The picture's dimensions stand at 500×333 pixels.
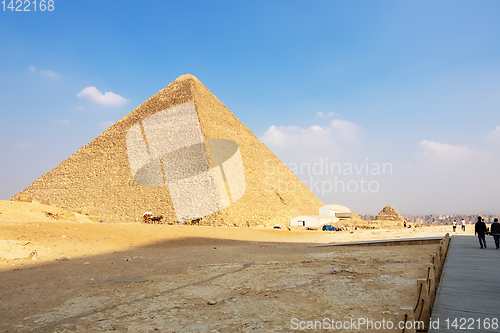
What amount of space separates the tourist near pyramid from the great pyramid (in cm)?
1258

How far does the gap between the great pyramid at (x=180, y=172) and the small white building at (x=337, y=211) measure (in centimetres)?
288

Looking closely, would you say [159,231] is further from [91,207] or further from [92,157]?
[92,157]

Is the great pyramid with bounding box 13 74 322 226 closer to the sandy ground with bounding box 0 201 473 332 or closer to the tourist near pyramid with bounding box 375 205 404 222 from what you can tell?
the tourist near pyramid with bounding box 375 205 404 222

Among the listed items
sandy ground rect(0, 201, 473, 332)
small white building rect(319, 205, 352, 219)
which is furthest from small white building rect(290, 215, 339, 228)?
sandy ground rect(0, 201, 473, 332)

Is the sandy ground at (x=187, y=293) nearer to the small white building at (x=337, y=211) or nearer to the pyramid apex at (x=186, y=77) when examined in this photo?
the small white building at (x=337, y=211)

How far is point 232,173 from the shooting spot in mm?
53062

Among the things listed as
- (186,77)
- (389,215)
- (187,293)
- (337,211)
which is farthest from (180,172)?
(187,293)

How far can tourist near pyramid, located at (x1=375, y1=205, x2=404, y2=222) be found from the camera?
55.8m

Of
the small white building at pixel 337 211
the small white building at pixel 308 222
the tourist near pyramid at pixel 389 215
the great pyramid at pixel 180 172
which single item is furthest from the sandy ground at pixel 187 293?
the tourist near pyramid at pixel 389 215

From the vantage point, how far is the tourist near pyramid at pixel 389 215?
183 ft

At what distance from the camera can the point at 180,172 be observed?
51.0 m

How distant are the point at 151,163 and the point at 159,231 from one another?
3793 centimetres

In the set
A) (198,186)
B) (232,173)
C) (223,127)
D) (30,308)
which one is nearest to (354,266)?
(30,308)

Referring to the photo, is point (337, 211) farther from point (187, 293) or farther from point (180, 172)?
point (187, 293)
